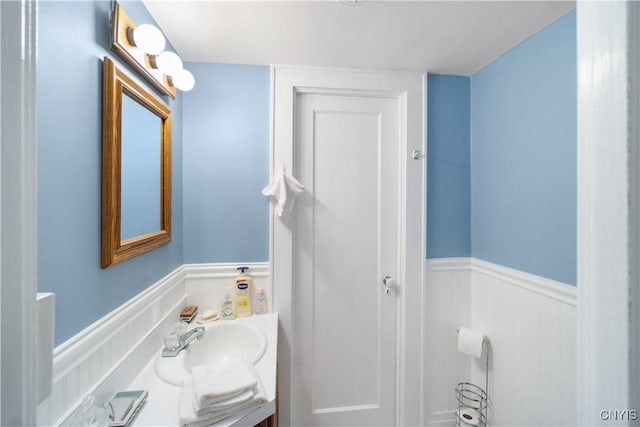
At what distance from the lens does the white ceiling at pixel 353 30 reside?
103cm

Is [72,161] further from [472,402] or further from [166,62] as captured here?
[472,402]

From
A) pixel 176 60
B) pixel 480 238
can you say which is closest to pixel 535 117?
pixel 480 238

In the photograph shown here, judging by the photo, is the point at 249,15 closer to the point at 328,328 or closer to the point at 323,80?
the point at 323,80

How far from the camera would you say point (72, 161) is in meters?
0.67

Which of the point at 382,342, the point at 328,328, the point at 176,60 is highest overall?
the point at 176,60

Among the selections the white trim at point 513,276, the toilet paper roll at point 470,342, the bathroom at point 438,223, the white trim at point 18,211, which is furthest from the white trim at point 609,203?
the toilet paper roll at point 470,342

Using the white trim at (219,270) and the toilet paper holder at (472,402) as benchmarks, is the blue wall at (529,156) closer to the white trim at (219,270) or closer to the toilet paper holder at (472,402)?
the toilet paper holder at (472,402)

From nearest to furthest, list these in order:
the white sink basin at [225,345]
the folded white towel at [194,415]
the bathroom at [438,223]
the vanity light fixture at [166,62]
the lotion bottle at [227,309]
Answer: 1. the bathroom at [438,223]
2. the folded white towel at [194,415]
3. the vanity light fixture at [166,62]
4. the white sink basin at [225,345]
5. the lotion bottle at [227,309]

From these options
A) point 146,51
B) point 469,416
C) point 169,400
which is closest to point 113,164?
point 146,51

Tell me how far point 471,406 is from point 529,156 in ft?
4.92

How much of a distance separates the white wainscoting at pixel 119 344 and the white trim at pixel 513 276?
1.39m

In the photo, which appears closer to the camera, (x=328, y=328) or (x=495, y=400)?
(x=495, y=400)

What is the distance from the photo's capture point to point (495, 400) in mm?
1423

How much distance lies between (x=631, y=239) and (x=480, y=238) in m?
1.36
